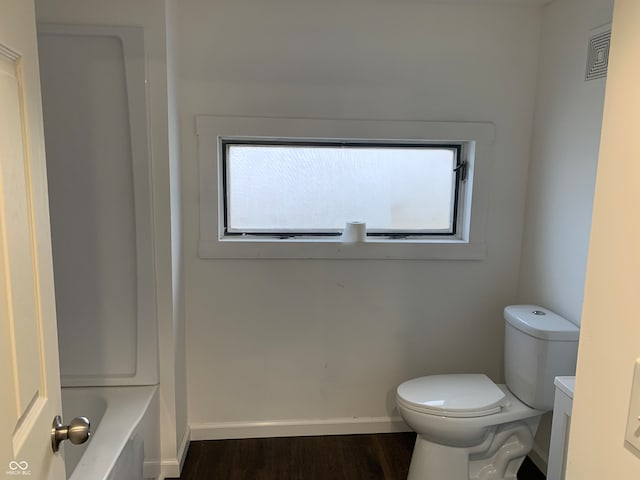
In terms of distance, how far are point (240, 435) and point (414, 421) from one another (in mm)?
966

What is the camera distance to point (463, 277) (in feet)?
7.79

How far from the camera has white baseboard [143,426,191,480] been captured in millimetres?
1974

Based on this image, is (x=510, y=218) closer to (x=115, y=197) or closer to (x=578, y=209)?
(x=578, y=209)

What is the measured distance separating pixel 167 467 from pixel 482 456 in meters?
1.38

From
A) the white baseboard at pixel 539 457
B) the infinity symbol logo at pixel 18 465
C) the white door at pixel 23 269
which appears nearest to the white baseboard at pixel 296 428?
the white baseboard at pixel 539 457

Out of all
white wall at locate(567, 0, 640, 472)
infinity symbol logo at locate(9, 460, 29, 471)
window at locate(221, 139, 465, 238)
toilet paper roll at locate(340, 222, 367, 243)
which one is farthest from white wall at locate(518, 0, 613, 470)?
infinity symbol logo at locate(9, 460, 29, 471)

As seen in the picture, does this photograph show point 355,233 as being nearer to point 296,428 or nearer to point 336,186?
point 336,186

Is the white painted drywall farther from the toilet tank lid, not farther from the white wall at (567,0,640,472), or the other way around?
the white wall at (567,0,640,472)

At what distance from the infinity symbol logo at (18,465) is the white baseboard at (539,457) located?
2.13m

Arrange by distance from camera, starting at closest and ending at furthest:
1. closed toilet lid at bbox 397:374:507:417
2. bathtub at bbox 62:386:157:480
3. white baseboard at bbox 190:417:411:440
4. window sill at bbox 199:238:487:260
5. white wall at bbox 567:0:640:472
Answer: white wall at bbox 567:0:640:472
bathtub at bbox 62:386:157:480
closed toilet lid at bbox 397:374:507:417
window sill at bbox 199:238:487:260
white baseboard at bbox 190:417:411:440

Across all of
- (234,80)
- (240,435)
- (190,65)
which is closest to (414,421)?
(240,435)

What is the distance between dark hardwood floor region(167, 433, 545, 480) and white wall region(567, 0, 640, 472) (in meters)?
1.51

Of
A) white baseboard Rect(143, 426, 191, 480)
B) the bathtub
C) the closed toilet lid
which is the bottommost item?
white baseboard Rect(143, 426, 191, 480)

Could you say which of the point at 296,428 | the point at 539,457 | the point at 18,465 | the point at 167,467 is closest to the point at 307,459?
the point at 296,428
